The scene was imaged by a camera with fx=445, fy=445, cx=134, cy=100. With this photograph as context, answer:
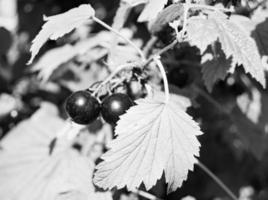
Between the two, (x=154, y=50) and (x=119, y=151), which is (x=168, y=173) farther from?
(x=154, y=50)

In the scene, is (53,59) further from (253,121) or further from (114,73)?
(253,121)

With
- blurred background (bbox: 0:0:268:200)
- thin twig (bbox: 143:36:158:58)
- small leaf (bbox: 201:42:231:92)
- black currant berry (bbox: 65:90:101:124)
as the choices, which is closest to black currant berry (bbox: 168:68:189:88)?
blurred background (bbox: 0:0:268:200)

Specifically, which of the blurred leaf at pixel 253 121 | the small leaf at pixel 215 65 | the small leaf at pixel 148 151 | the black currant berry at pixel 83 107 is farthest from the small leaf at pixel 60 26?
the blurred leaf at pixel 253 121

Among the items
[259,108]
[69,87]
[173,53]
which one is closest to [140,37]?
[173,53]

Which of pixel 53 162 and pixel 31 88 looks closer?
pixel 53 162

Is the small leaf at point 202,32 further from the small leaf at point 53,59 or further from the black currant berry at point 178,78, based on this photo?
the small leaf at point 53,59

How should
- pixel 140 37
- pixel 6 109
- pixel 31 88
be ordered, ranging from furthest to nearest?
pixel 31 88, pixel 6 109, pixel 140 37

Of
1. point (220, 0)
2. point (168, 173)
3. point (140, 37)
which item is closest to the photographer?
point (168, 173)

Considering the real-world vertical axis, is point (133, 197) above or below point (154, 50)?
below
